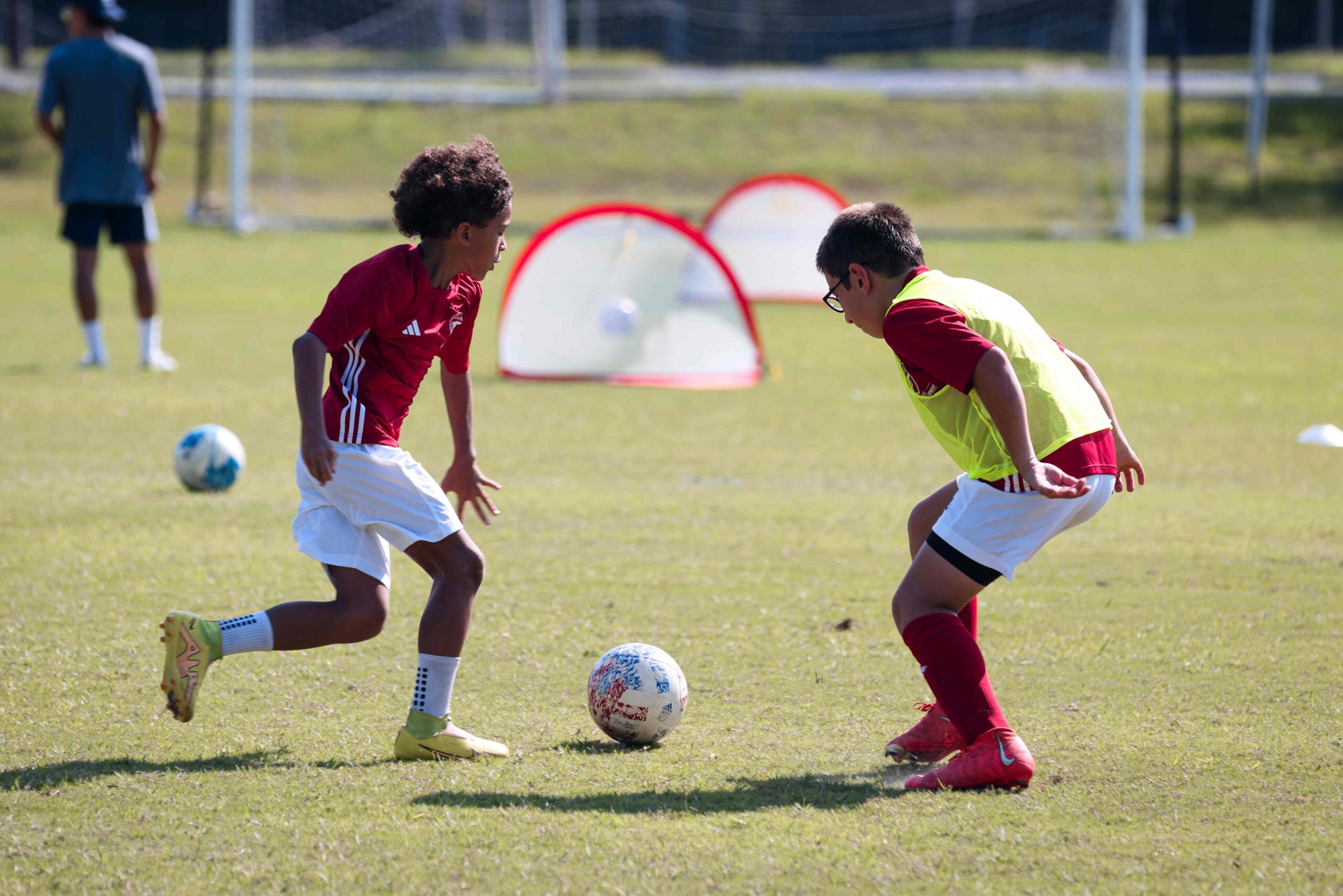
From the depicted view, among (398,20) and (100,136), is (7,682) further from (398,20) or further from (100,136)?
(398,20)

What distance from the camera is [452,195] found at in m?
3.62

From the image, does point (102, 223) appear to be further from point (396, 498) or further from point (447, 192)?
point (396, 498)

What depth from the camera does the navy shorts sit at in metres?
9.92

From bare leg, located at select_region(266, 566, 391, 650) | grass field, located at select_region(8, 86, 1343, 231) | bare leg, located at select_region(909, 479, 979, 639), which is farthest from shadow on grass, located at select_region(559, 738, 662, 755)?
grass field, located at select_region(8, 86, 1343, 231)

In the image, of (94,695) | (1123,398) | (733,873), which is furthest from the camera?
(1123,398)

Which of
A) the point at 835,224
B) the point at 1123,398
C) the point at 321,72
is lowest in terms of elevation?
the point at 1123,398

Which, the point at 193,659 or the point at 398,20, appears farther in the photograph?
the point at 398,20

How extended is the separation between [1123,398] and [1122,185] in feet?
53.6

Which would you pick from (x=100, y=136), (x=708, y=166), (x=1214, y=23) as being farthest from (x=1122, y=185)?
(x=100, y=136)

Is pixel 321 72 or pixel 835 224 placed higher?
pixel 321 72

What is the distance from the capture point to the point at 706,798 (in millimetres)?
3348

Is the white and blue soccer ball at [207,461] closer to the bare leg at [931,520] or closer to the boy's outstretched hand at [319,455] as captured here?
the boy's outstretched hand at [319,455]

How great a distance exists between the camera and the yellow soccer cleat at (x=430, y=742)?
3586 mm

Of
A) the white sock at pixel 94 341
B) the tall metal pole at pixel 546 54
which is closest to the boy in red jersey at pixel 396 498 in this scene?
the white sock at pixel 94 341
